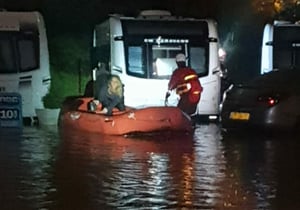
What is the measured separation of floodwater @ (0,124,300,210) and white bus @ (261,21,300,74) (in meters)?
6.15

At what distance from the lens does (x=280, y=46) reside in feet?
87.2

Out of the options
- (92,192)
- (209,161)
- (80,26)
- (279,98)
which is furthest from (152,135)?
(80,26)

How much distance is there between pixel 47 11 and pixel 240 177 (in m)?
18.8

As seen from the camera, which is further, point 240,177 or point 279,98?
point 279,98

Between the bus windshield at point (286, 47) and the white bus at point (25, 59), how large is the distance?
628cm

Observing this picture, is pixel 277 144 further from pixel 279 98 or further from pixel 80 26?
pixel 80 26

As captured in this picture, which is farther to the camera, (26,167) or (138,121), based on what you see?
(138,121)

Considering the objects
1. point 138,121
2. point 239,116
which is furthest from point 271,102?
point 138,121

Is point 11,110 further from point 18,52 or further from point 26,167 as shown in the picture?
point 26,167

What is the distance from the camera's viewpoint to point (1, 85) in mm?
24531

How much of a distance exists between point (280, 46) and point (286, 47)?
6.5 inches

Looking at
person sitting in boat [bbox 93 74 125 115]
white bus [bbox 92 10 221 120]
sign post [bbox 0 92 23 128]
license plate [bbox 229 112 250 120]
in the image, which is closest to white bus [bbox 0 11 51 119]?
sign post [bbox 0 92 23 128]

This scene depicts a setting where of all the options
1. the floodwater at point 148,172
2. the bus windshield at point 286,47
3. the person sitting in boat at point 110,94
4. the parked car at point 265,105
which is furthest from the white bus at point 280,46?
the person sitting in boat at point 110,94

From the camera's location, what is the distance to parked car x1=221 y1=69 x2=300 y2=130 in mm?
19953
